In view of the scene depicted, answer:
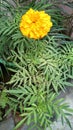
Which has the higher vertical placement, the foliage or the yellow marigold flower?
the yellow marigold flower

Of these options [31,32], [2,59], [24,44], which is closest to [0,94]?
[2,59]

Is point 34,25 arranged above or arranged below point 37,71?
above

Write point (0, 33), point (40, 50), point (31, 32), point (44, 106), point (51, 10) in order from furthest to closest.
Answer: point (51, 10) < point (0, 33) < point (40, 50) < point (44, 106) < point (31, 32)

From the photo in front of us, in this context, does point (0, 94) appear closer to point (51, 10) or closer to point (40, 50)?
point (40, 50)

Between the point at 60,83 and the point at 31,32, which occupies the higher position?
the point at 31,32

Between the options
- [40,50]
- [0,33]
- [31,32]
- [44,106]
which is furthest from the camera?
[0,33]

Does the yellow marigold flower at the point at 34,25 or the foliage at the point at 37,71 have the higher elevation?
the yellow marigold flower at the point at 34,25

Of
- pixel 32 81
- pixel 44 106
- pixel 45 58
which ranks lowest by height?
pixel 44 106

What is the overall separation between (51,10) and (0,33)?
0.38m

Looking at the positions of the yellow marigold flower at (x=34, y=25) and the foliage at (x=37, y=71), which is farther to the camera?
the foliage at (x=37, y=71)

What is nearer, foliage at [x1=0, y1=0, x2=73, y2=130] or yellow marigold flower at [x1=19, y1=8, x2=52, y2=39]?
yellow marigold flower at [x1=19, y1=8, x2=52, y2=39]

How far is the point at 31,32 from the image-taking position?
1.39m

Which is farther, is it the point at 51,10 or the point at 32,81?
the point at 51,10

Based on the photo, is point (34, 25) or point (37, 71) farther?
point (37, 71)
